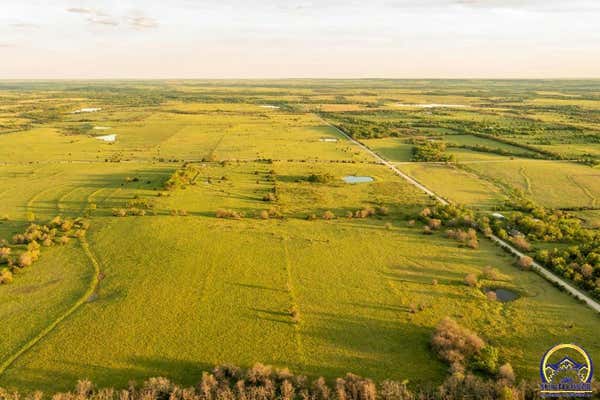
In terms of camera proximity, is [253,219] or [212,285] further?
[253,219]

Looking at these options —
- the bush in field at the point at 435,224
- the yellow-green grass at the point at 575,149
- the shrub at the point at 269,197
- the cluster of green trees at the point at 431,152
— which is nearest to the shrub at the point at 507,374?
the bush in field at the point at 435,224

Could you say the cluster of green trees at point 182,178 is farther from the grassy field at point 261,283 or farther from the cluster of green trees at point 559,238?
the cluster of green trees at point 559,238

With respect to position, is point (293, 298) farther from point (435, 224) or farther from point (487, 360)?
point (435, 224)

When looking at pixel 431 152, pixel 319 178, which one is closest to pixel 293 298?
pixel 319 178

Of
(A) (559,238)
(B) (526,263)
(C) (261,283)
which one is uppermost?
(A) (559,238)

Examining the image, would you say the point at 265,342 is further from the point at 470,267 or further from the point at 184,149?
the point at 184,149

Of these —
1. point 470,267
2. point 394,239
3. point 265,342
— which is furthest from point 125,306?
point 470,267
